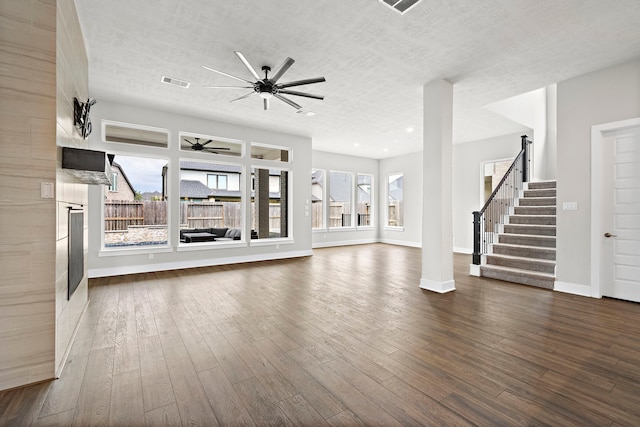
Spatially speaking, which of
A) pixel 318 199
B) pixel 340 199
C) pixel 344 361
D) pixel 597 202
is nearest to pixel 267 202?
pixel 318 199

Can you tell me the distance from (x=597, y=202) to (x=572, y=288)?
125cm

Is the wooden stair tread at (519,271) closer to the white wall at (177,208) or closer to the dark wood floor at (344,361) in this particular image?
the dark wood floor at (344,361)

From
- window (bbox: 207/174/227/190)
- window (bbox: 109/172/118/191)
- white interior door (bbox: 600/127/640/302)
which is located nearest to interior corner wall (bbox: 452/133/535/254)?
white interior door (bbox: 600/127/640/302)

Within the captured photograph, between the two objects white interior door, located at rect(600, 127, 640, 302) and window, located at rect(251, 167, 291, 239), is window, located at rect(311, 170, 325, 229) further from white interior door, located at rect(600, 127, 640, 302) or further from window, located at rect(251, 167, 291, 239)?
white interior door, located at rect(600, 127, 640, 302)

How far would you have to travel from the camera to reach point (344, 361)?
2385 mm

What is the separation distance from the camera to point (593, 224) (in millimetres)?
4094

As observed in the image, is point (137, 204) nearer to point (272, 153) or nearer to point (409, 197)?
point (272, 153)

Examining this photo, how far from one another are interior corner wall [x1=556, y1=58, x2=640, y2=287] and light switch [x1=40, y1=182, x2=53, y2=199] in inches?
236

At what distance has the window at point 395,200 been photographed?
10.4 metres

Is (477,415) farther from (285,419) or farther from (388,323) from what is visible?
(388,323)

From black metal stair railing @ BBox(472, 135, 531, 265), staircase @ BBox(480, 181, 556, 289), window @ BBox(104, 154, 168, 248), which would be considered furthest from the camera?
window @ BBox(104, 154, 168, 248)

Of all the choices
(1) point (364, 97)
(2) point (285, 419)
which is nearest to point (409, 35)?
(1) point (364, 97)

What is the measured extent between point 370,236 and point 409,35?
26.5 ft

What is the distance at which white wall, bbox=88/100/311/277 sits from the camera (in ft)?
17.1
